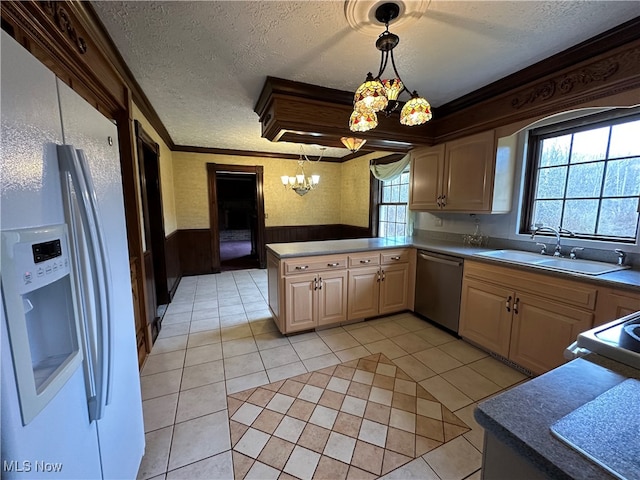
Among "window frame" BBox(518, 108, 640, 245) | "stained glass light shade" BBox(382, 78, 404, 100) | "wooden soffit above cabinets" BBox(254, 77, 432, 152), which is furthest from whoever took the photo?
"wooden soffit above cabinets" BBox(254, 77, 432, 152)

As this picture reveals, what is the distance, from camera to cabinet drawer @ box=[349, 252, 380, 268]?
290 cm

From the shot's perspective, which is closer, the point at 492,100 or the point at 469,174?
the point at 492,100

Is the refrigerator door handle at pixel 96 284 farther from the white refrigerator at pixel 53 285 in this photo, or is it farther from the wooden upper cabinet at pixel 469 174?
the wooden upper cabinet at pixel 469 174

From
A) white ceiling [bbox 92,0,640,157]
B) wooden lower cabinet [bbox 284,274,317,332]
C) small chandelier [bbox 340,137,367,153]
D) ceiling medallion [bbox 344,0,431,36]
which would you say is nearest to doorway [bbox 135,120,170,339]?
white ceiling [bbox 92,0,640,157]

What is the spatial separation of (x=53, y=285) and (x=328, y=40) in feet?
6.58

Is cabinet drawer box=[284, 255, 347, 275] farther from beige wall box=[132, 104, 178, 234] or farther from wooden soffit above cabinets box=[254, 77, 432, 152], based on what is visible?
beige wall box=[132, 104, 178, 234]

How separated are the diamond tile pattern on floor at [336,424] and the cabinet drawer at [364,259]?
3.67ft

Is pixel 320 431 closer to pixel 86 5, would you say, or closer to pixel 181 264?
pixel 86 5

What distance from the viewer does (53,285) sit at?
0.78 m

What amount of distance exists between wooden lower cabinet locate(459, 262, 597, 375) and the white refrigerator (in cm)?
266

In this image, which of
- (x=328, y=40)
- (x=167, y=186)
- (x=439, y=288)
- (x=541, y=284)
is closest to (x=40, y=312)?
(x=328, y=40)

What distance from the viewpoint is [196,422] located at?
1701 mm

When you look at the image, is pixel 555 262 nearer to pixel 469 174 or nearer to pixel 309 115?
pixel 469 174

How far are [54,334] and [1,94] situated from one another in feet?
2.10
